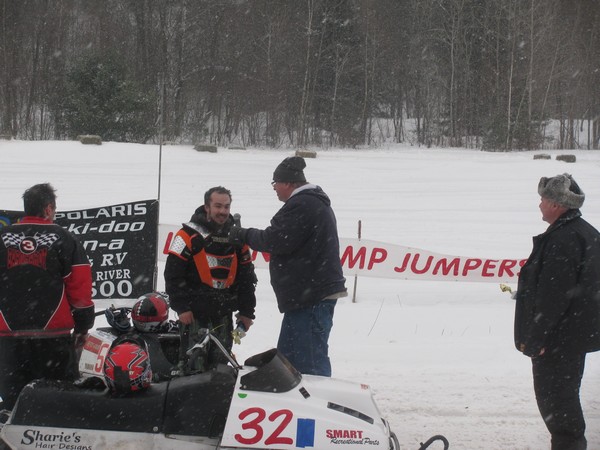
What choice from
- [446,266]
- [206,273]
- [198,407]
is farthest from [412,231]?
[198,407]

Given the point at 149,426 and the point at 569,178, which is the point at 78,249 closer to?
the point at 149,426

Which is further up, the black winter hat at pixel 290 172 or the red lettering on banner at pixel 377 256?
the black winter hat at pixel 290 172

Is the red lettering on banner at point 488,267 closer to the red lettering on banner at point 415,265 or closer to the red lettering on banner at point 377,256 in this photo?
the red lettering on banner at point 415,265

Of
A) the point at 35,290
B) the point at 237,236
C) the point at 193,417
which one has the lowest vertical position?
the point at 193,417

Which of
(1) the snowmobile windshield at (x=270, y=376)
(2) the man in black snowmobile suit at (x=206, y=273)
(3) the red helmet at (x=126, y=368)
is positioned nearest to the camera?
(3) the red helmet at (x=126, y=368)

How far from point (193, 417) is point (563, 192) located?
2464 mm

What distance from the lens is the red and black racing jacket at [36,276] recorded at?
4312mm

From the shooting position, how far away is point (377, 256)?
30.8 feet

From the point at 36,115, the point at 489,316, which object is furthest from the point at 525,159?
Answer: the point at 36,115

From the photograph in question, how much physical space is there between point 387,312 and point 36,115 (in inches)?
1152

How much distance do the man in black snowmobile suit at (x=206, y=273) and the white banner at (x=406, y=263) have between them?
4.21 metres

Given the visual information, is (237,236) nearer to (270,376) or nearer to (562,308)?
(270,376)

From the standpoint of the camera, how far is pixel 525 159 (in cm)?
2645

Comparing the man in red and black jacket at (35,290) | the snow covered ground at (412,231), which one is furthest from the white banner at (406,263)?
the man in red and black jacket at (35,290)
